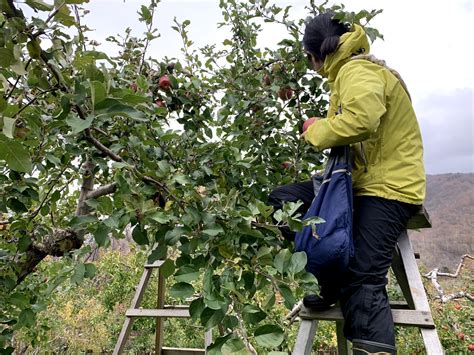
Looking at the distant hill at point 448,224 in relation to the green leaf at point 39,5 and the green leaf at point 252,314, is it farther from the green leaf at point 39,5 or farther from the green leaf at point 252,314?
the green leaf at point 39,5

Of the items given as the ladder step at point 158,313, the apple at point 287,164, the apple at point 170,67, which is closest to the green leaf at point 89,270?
the apple at point 287,164

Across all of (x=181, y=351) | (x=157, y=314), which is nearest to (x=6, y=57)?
(x=157, y=314)

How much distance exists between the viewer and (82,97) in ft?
2.28

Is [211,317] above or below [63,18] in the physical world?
below

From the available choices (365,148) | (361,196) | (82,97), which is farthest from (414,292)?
(82,97)

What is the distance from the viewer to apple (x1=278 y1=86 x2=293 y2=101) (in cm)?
172

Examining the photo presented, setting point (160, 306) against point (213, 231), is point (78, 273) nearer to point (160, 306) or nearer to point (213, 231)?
point (213, 231)

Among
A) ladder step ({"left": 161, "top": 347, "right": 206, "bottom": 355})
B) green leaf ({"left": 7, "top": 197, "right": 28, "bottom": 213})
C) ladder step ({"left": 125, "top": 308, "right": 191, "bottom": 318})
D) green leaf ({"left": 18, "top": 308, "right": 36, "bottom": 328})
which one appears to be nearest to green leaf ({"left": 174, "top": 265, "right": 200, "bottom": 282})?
green leaf ({"left": 7, "top": 197, "right": 28, "bottom": 213})

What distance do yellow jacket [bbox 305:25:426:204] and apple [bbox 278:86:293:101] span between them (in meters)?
0.44

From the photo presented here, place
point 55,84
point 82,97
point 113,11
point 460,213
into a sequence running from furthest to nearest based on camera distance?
point 460,213 → point 113,11 → point 55,84 → point 82,97

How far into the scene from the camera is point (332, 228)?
1.07 meters

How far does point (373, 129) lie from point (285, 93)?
70 cm

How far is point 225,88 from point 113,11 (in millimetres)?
576

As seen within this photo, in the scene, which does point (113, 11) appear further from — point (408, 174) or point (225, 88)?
point (408, 174)
